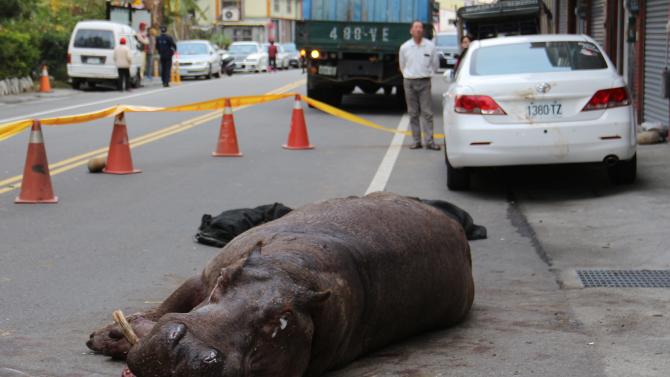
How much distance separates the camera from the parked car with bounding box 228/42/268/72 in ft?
190

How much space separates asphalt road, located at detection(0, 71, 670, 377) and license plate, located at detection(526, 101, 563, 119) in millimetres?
888

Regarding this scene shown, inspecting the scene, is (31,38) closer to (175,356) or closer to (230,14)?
(175,356)

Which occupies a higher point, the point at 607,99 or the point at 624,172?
the point at 607,99

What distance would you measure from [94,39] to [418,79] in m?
21.4

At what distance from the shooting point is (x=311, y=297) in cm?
434

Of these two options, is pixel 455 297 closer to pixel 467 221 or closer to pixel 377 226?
pixel 377 226

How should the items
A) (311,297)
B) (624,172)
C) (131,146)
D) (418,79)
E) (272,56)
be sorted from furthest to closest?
(272,56) < (131,146) < (418,79) < (624,172) < (311,297)

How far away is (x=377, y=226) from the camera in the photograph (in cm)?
549

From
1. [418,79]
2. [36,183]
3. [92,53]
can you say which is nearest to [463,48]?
[418,79]

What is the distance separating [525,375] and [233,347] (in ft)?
5.74

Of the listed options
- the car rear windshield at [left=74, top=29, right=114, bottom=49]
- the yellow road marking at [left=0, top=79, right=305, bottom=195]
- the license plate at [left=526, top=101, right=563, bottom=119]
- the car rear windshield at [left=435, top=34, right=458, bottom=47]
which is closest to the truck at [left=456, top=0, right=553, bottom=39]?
Answer: the car rear windshield at [left=74, top=29, right=114, bottom=49]

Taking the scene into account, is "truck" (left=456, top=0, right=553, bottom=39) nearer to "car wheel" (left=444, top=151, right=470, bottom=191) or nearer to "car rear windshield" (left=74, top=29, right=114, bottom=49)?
"car rear windshield" (left=74, top=29, right=114, bottom=49)

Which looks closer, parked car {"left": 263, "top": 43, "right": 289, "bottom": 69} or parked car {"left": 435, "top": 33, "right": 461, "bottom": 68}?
parked car {"left": 435, "top": 33, "right": 461, "bottom": 68}

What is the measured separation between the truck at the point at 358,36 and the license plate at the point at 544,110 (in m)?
12.9
